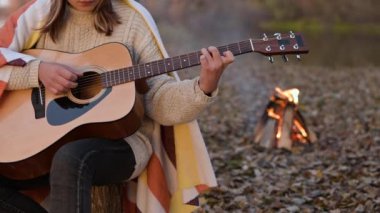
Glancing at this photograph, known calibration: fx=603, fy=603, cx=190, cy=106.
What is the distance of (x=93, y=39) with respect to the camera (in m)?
2.89

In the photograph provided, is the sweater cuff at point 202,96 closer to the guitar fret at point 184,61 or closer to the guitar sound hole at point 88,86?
the guitar fret at point 184,61

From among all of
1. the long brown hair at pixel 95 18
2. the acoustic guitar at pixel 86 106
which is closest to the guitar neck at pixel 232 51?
the acoustic guitar at pixel 86 106

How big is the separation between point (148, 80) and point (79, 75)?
0.32 meters

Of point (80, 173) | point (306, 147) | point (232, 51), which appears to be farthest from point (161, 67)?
point (306, 147)

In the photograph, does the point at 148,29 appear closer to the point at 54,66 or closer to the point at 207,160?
the point at 54,66

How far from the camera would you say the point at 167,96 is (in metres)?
2.71

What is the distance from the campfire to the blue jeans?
3.34 metres

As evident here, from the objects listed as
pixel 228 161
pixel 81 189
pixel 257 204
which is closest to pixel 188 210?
pixel 81 189

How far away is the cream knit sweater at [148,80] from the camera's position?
2.64 m

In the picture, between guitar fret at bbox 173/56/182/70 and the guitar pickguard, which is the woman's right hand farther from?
guitar fret at bbox 173/56/182/70

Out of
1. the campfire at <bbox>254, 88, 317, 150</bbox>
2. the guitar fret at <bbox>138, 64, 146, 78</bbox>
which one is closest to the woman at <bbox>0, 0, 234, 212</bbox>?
the guitar fret at <bbox>138, 64, 146, 78</bbox>

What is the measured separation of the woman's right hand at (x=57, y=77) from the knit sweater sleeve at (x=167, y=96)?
1.06ft

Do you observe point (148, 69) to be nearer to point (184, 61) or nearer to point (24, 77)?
point (184, 61)

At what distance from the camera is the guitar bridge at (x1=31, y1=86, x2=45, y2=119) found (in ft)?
9.00
